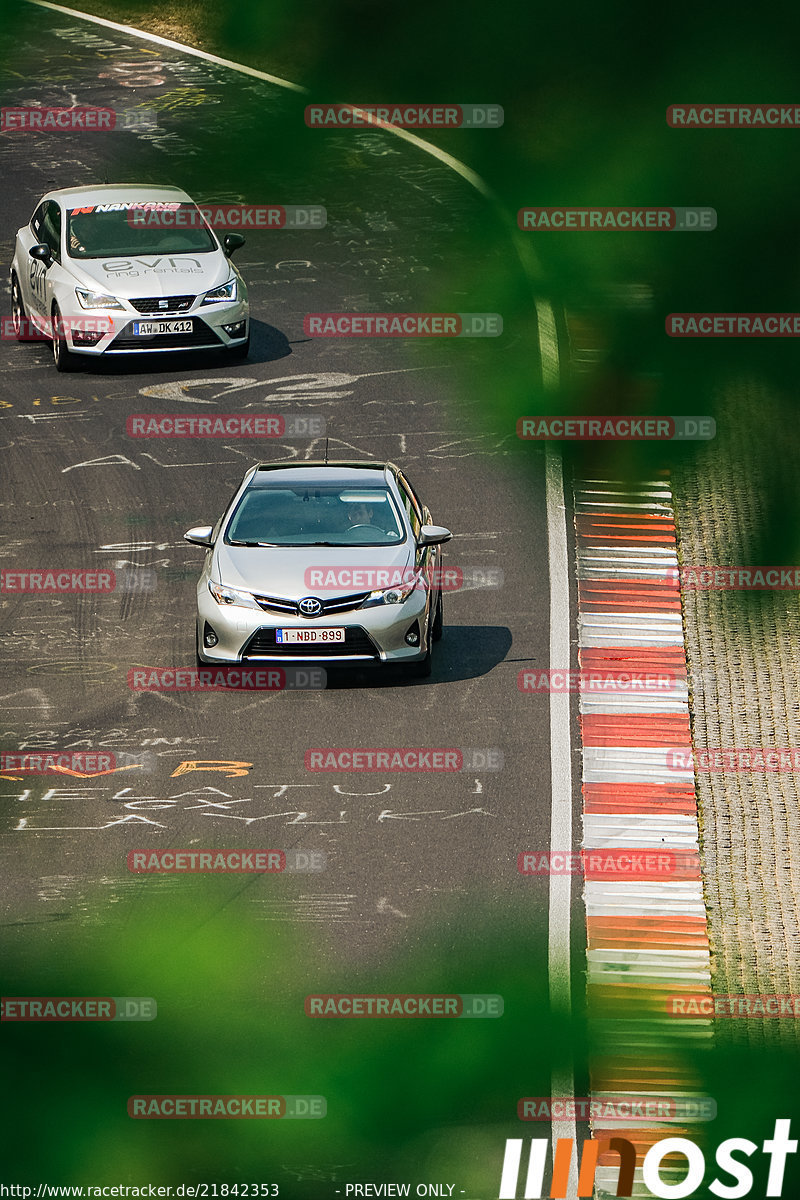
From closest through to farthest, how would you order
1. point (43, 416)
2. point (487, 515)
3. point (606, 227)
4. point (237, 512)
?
point (606, 227), point (237, 512), point (487, 515), point (43, 416)

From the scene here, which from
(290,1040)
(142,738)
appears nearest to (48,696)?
(142,738)

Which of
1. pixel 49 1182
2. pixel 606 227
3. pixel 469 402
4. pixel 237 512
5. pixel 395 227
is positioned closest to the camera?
pixel 49 1182

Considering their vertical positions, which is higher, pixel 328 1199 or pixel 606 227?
pixel 606 227

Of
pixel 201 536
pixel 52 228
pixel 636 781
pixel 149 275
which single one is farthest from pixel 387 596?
pixel 52 228

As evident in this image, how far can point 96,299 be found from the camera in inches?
778

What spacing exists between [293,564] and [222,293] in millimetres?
7313

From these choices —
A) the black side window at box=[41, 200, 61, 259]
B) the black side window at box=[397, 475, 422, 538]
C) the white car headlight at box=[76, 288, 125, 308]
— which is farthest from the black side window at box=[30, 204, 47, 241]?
the black side window at box=[397, 475, 422, 538]

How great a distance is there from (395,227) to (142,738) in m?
10.1

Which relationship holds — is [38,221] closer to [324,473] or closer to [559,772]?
[324,473]

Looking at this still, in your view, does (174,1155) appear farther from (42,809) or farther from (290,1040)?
(42,809)

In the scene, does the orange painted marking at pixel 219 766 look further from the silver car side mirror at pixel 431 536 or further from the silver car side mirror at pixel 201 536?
the silver car side mirror at pixel 431 536

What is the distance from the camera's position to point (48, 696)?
46.4 feet

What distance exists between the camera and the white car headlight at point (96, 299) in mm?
19750

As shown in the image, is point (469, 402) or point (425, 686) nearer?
point (469, 402)
